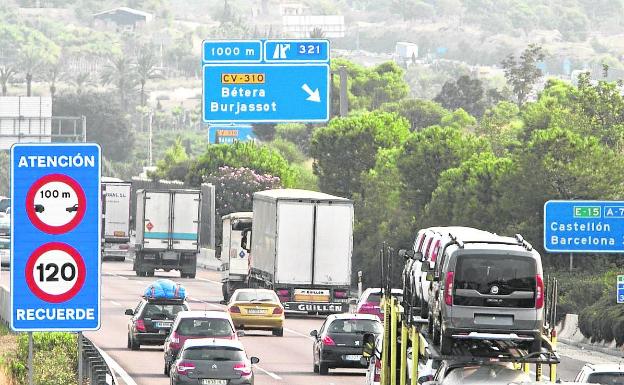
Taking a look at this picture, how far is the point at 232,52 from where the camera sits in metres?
56.6

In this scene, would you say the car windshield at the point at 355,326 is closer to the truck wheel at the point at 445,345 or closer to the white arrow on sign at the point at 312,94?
the truck wheel at the point at 445,345

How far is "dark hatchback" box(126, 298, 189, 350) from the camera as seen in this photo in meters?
41.7

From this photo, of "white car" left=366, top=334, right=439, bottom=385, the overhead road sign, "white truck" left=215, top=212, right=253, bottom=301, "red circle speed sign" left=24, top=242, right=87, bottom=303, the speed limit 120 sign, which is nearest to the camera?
the speed limit 120 sign

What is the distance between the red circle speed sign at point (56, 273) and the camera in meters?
13.1

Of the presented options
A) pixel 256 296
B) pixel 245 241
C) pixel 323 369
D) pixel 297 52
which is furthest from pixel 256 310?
pixel 245 241

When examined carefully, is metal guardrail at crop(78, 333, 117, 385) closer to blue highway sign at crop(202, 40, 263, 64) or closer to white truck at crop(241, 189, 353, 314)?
white truck at crop(241, 189, 353, 314)

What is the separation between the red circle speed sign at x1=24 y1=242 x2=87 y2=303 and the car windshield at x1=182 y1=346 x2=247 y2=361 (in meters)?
17.6

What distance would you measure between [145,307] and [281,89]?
51.1 ft

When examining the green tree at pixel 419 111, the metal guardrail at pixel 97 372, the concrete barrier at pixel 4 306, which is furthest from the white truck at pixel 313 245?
the green tree at pixel 419 111

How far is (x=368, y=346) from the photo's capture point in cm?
2634

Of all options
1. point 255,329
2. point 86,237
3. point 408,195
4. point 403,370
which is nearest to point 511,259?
point 403,370

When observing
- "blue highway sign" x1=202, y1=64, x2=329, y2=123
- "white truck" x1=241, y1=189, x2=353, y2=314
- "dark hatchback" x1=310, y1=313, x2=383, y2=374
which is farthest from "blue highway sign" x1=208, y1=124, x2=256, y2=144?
"dark hatchback" x1=310, y1=313, x2=383, y2=374

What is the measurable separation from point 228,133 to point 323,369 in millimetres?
126844

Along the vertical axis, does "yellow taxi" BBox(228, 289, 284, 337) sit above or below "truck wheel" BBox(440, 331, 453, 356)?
below
